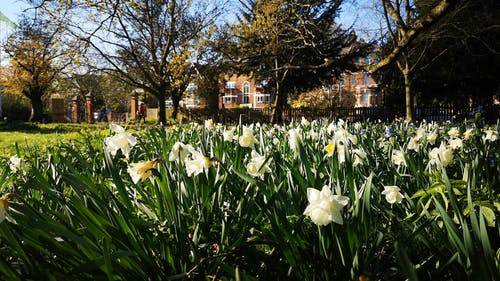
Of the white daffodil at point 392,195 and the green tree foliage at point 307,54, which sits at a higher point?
the green tree foliage at point 307,54

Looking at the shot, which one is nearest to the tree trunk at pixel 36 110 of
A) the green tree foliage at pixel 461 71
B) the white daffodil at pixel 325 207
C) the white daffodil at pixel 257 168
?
the green tree foliage at pixel 461 71

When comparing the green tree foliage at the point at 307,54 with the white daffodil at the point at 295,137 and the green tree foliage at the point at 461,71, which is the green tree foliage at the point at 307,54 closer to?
the green tree foliage at the point at 461,71

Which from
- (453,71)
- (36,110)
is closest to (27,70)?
(36,110)

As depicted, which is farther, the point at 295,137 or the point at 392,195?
the point at 295,137

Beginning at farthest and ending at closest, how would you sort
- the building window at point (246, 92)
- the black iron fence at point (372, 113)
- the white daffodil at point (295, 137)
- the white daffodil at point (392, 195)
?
1. the building window at point (246, 92)
2. the black iron fence at point (372, 113)
3. the white daffodil at point (295, 137)
4. the white daffodil at point (392, 195)

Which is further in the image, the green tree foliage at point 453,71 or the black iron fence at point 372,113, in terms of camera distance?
the black iron fence at point 372,113

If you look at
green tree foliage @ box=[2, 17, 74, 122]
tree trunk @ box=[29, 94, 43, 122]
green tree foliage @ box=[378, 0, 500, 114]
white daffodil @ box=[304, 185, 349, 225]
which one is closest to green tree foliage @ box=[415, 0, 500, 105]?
green tree foliage @ box=[378, 0, 500, 114]

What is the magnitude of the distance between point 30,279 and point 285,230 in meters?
0.63

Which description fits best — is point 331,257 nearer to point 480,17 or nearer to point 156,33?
point 480,17

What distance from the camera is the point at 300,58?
23.3 m

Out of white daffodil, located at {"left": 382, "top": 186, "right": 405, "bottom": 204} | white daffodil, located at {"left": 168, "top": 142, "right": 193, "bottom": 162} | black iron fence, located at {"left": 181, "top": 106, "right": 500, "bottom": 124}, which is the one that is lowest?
white daffodil, located at {"left": 382, "top": 186, "right": 405, "bottom": 204}

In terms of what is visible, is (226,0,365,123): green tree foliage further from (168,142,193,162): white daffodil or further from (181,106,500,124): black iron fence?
(168,142,193,162): white daffodil

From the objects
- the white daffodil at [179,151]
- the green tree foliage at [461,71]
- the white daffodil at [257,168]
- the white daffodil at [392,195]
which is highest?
the green tree foliage at [461,71]

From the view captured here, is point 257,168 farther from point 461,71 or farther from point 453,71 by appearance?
point 461,71
